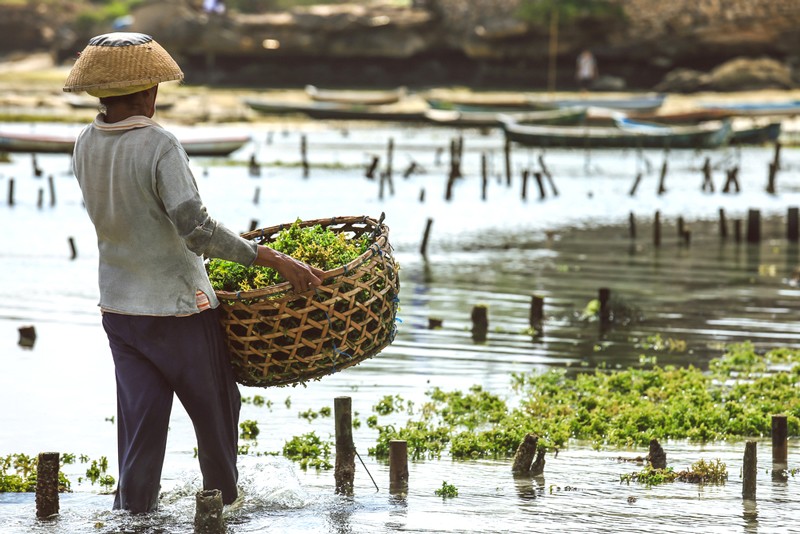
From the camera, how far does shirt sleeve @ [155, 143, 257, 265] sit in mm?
4539

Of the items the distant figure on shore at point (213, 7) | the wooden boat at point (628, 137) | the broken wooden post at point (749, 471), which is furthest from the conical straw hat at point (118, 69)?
the distant figure on shore at point (213, 7)

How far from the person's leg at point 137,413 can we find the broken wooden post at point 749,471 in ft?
9.02

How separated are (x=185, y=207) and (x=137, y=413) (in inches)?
36.8

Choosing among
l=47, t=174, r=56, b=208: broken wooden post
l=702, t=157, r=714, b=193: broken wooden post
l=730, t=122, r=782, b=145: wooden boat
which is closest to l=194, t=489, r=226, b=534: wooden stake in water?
l=47, t=174, r=56, b=208: broken wooden post

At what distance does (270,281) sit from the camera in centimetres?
521

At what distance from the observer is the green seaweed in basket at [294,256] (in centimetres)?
519

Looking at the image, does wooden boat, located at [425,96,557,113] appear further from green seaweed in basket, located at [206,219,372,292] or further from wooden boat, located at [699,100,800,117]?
green seaweed in basket, located at [206,219,372,292]

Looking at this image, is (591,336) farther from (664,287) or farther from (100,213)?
(100,213)

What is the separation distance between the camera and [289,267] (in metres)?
4.77

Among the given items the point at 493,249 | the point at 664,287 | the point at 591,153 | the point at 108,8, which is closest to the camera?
the point at 664,287

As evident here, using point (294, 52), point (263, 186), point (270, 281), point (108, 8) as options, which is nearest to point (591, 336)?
point (270, 281)

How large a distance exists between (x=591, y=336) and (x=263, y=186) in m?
16.8

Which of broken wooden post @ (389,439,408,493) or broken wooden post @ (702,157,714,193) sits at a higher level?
broken wooden post @ (702,157,714,193)

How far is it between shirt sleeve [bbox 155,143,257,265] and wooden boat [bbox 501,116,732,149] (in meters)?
28.5
